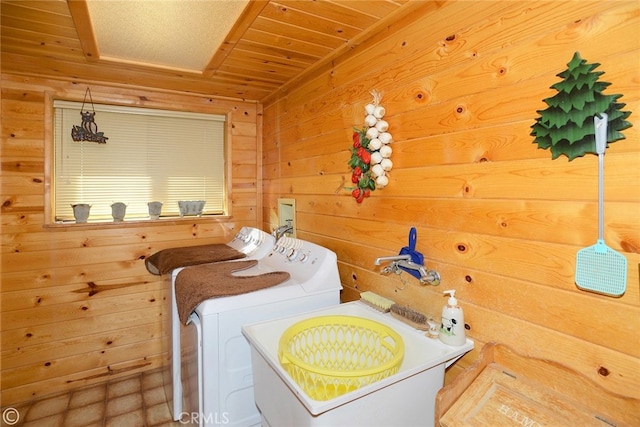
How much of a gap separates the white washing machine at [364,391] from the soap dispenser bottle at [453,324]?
0.02 metres

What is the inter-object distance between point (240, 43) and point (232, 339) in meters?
1.42

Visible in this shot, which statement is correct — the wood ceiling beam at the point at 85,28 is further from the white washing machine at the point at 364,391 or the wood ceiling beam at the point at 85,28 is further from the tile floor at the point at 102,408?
the tile floor at the point at 102,408

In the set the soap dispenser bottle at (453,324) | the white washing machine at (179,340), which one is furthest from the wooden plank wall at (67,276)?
the soap dispenser bottle at (453,324)

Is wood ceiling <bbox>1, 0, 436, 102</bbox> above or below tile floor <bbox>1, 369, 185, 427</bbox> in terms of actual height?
above

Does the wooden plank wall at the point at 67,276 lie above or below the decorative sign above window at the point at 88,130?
below

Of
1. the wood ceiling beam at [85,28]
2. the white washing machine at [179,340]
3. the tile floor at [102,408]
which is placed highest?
the wood ceiling beam at [85,28]

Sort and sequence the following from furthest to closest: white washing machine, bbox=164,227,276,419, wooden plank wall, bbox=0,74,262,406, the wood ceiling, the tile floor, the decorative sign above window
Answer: the decorative sign above window, wooden plank wall, bbox=0,74,262,406, the tile floor, white washing machine, bbox=164,227,276,419, the wood ceiling

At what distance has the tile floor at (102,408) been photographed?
2.01m

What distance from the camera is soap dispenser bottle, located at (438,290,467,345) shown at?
3.86ft

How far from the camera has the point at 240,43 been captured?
174cm

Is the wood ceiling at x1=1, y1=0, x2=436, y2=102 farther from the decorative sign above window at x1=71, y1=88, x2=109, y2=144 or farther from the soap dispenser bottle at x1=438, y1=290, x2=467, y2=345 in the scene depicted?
the soap dispenser bottle at x1=438, y1=290, x2=467, y2=345

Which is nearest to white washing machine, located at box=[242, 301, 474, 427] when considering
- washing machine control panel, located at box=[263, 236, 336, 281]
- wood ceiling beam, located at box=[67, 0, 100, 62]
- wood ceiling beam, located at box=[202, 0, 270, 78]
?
washing machine control panel, located at box=[263, 236, 336, 281]

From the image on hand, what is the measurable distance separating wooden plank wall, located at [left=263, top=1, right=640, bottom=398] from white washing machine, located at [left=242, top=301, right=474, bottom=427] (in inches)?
6.6

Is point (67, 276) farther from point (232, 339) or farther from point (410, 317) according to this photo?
point (410, 317)
